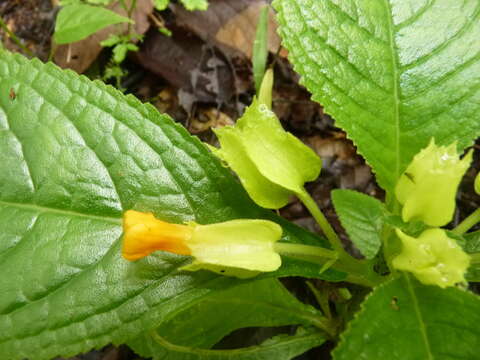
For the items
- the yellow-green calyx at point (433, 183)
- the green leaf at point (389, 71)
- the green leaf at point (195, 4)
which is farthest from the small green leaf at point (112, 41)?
the yellow-green calyx at point (433, 183)

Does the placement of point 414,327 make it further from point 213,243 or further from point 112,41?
point 112,41

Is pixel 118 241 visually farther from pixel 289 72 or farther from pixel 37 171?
pixel 289 72

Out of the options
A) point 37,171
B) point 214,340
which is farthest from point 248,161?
point 214,340

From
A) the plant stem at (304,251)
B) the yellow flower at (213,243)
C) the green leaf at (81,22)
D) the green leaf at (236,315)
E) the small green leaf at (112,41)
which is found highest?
the green leaf at (81,22)

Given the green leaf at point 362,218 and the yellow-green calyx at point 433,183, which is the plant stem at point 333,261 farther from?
the yellow-green calyx at point 433,183

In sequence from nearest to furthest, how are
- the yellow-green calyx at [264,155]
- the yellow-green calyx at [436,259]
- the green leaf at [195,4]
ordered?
the yellow-green calyx at [436,259] < the yellow-green calyx at [264,155] < the green leaf at [195,4]

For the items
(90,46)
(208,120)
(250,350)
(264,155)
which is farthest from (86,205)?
(90,46)

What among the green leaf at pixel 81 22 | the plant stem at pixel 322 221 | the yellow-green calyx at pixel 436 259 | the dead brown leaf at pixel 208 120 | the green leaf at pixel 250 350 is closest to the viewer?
the yellow-green calyx at pixel 436 259
